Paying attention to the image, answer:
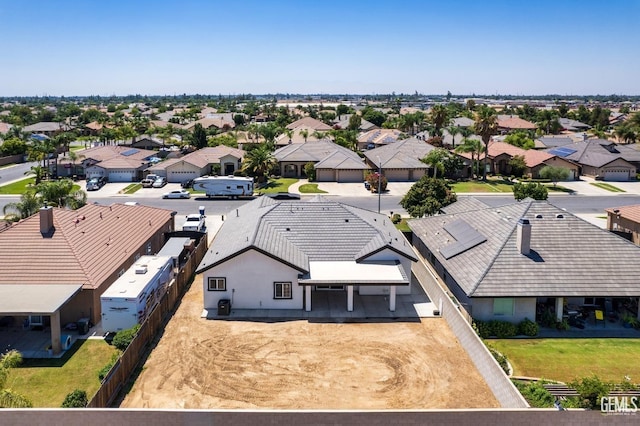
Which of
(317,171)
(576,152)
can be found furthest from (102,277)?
(576,152)

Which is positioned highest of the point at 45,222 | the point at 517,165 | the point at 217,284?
the point at 517,165

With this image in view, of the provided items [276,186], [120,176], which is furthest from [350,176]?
[120,176]

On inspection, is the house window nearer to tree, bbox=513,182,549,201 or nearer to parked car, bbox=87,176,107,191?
tree, bbox=513,182,549,201

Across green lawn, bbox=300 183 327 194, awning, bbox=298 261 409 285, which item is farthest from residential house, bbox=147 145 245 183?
awning, bbox=298 261 409 285

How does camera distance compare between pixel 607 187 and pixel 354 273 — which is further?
pixel 607 187

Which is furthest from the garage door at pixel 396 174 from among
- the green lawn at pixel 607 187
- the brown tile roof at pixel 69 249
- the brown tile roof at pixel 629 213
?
the brown tile roof at pixel 69 249

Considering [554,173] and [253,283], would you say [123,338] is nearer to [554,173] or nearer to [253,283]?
[253,283]
